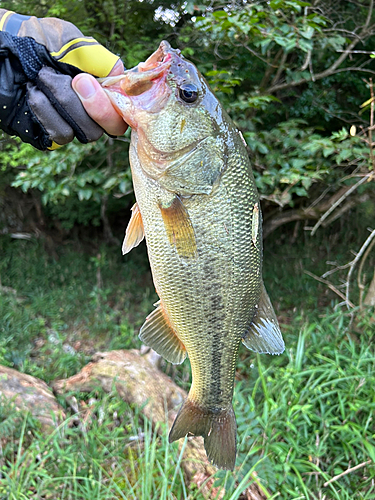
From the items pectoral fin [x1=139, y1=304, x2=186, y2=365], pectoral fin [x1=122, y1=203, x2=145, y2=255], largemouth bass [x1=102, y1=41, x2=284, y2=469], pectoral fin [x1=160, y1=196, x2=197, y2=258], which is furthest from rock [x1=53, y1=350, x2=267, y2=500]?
pectoral fin [x1=160, y1=196, x2=197, y2=258]

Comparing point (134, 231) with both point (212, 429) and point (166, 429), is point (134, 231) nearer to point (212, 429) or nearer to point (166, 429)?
point (212, 429)

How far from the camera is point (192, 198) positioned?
57.1 inches

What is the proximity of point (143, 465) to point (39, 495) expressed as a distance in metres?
0.66

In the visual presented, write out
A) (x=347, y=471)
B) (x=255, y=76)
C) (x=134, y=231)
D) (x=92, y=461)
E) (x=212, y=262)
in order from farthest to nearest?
(x=255, y=76) → (x=92, y=461) → (x=347, y=471) → (x=134, y=231) → (x=212, y=262)

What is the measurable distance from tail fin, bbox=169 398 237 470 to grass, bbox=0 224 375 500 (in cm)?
59

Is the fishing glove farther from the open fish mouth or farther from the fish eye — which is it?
the fish eye

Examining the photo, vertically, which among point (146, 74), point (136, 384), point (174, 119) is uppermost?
point (146, 74)

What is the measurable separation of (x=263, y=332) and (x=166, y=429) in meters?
1.48

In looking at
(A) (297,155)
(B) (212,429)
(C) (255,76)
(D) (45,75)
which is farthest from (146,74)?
(C) (255,76)

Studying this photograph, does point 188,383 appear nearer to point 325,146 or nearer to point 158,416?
point 158,416

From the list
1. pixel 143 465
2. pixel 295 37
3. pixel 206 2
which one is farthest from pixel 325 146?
pixel 143 465

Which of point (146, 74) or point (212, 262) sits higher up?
point (146, 74)

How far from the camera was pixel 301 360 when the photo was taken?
3.27 meters

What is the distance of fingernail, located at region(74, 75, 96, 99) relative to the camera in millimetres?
1447
